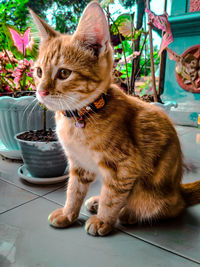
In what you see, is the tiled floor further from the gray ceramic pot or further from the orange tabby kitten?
the gray ceramic pot

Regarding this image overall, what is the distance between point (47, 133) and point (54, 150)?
0.47 ft

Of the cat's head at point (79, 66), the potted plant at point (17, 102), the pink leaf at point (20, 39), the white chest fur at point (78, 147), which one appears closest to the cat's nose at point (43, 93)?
the cat's head at point (79, 66)

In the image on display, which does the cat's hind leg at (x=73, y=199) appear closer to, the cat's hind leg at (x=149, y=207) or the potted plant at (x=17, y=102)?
the cat's hind leg at (x=149, y=207)

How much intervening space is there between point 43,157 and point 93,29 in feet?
1.90

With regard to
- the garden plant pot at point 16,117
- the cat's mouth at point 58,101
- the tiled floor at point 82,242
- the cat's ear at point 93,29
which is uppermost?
the cat's ear at point 93,29

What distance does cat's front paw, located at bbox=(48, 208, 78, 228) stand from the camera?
710mm

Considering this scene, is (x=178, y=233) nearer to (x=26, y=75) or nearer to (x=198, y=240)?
(x=198, y=240)

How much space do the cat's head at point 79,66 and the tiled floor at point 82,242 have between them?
374 millimetres

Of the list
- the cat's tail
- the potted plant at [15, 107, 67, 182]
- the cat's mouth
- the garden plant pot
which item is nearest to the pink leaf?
the garden plant pot

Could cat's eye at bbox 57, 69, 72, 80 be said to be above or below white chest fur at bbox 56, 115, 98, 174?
above

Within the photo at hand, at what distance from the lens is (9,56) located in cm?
133

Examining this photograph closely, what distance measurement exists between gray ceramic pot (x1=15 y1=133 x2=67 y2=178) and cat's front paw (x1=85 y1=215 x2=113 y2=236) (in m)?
0.38

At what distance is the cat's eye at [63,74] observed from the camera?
0.60m

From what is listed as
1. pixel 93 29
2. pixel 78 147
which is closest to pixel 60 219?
pixel 78 147
